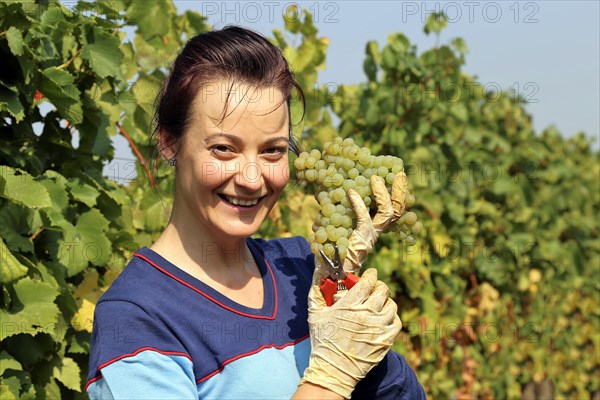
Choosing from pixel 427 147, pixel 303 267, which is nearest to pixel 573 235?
pixel 427 147

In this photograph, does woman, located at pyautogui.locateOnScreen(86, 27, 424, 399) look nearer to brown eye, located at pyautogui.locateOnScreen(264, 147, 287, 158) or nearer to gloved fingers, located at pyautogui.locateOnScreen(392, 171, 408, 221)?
brown eye, located at pyautogui.locateOnScreen(264, 147, 287, 158)

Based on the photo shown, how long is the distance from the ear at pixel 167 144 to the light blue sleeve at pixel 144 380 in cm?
56

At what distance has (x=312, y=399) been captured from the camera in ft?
5.80

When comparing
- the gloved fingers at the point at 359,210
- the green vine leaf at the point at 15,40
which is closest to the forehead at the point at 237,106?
the gloved fingers at the point at 359,210

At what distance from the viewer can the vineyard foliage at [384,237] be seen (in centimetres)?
247

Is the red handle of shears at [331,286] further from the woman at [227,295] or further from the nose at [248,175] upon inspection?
the nose at [248,175]

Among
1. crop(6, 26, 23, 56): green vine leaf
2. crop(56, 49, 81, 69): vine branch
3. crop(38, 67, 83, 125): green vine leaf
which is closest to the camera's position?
crop(6, 26, 23, 56): green vine leaf

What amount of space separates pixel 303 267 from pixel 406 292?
8.68ft

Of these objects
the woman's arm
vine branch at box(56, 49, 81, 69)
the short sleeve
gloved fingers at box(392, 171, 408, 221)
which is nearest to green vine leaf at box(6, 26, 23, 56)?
vine branch at box(56, 49, 81, 69)

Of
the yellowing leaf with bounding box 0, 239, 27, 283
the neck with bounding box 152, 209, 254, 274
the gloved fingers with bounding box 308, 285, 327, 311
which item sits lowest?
the yellowing leaf with bounding box 0, 239, 27, 283

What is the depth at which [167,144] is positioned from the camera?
6.84ft

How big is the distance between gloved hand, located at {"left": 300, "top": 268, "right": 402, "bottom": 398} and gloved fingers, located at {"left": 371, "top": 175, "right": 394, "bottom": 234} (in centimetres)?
15

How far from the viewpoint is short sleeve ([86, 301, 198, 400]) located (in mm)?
1671

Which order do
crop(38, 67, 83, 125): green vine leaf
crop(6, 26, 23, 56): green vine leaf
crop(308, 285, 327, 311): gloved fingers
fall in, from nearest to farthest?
crop(308, 285, 327, 311): gloved fingers, crop(6, 26, 23, 56): green vine leaf, crop(38, 67, 83, 125): green vine leaf
